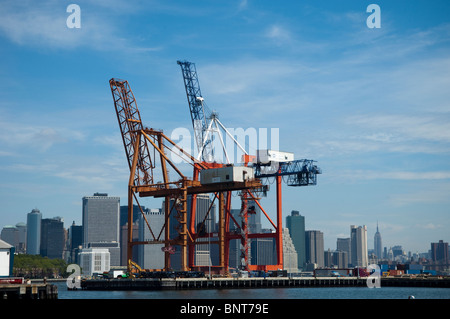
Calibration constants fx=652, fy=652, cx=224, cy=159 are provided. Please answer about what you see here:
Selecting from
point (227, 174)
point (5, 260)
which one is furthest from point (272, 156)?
point (5, 260)

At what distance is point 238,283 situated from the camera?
119875mm

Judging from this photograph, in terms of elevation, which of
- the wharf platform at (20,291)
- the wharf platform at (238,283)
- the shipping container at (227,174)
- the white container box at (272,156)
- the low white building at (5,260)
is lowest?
the wharf platform at (238,283)

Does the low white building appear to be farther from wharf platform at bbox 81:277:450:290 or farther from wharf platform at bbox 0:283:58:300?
wharf platform at bbox 81:277:450:290

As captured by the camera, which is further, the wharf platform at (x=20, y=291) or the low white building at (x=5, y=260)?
the low white building at (x=5, y=260)

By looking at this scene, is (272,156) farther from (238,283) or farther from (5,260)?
(5,260)

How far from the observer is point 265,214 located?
5128 inches

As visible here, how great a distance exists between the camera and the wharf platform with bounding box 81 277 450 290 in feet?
366

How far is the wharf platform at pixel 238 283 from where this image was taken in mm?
111688

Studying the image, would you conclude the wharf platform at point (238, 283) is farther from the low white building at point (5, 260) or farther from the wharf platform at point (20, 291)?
the wharf platform at point (20, 291)

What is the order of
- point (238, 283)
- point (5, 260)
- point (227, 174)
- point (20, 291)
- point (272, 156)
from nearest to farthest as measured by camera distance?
point (20, 291), point (5, 260), point (227, 174), point (238, 283), point (272, 156)

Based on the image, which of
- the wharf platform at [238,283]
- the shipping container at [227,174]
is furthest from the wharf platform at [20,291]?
the shipping container at [227,174]
